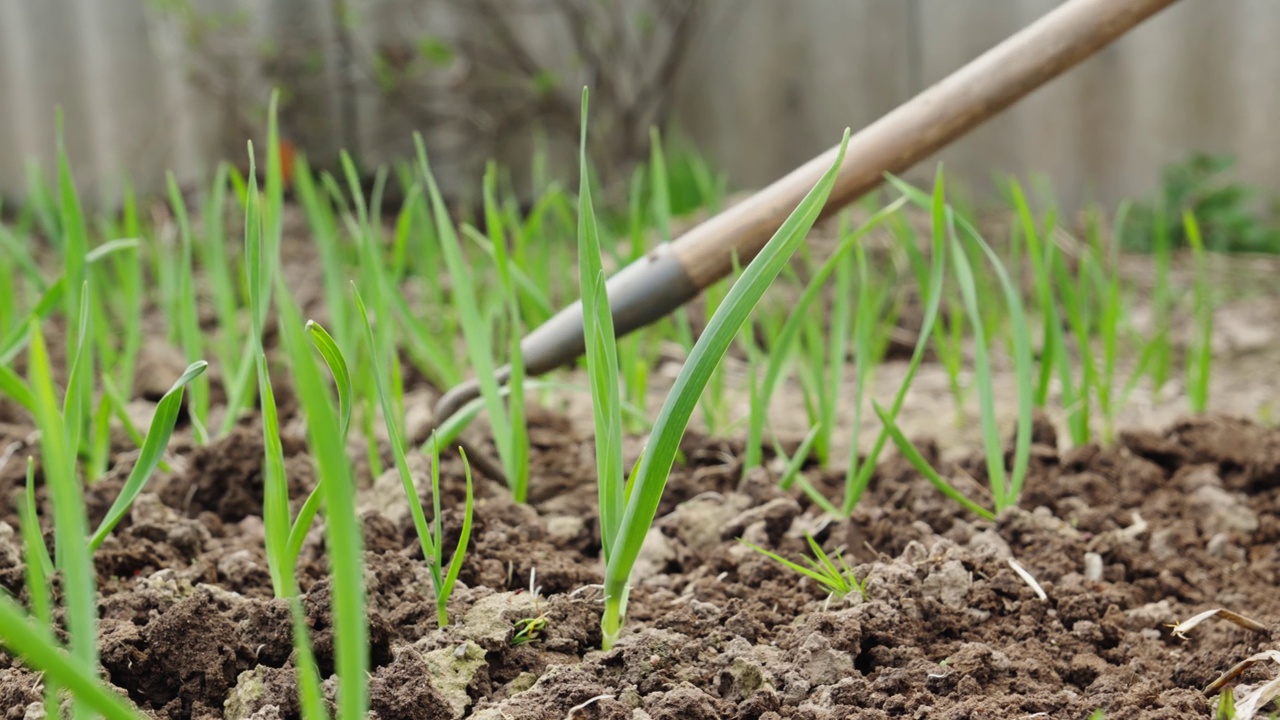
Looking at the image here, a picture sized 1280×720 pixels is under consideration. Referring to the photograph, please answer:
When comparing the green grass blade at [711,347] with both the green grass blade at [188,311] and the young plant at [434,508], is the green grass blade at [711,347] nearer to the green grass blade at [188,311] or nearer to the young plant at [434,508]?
the young plant at [434,508]

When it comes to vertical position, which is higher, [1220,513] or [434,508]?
[434,508]

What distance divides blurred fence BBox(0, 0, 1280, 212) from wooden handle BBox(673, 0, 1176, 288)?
3093 mm

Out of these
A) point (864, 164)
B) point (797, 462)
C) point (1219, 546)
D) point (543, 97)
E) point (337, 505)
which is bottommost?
point (1219, 546)

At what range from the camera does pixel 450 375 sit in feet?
4.79

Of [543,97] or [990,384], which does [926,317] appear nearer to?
[990,384]

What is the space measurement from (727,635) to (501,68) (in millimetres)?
3873

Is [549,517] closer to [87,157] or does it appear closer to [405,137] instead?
[405,137]

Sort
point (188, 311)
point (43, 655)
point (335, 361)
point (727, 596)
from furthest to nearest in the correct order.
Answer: point (188, 311) < point (727, 596) < point (335, 361) < point (43, 655)

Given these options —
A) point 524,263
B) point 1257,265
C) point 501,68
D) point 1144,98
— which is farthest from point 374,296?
point 1144,98

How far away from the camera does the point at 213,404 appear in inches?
68.0

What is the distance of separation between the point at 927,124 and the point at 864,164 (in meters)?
0.09

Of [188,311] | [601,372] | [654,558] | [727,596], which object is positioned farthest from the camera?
[188,311]

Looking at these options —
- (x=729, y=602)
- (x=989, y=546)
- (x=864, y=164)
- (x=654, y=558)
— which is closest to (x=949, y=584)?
(x=989, y=546)

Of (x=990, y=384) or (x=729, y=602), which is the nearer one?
(x=729, y=602)
